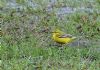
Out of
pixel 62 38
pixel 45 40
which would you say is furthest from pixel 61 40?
pixel 45 40

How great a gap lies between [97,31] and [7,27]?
1853mm

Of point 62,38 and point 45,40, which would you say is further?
point 45,40

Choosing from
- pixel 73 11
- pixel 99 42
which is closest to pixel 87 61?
pixel 99 42

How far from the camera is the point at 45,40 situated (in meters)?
8.73

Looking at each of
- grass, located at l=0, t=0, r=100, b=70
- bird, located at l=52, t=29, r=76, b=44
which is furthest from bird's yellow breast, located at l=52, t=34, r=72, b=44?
grass, located at l=0, t=0, r=100, b=70

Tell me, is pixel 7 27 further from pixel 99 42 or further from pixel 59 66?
pixel 59 66

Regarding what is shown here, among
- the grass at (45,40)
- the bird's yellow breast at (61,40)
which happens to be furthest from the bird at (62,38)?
the grass at (45,40)

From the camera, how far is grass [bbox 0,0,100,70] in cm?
706

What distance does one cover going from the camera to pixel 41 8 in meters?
10.9

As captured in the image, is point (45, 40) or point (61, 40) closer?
point (61, 40)

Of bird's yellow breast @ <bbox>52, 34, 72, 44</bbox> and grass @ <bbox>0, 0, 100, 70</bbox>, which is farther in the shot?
bird's yellow breast @ <bbox>52, 34, 72, 44</bbox>

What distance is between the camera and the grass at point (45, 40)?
706 centimetres

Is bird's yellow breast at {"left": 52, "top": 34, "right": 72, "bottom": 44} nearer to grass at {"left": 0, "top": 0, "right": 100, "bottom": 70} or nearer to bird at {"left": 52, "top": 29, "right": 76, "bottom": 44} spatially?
bird at {"left": 52, "top": 29, "right": 76, "bottom": 44}

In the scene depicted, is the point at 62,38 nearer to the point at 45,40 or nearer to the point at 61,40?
the point at 61,40
